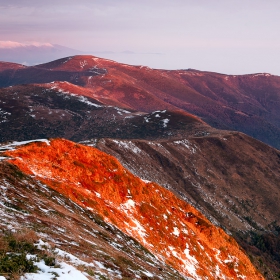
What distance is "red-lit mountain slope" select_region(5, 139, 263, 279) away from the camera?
43.6 meters

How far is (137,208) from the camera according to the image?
168 feet

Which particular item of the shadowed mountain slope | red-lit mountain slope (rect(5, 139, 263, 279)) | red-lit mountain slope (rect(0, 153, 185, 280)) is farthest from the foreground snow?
the shadowed mountain slope

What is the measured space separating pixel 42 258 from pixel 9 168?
23.5 meters

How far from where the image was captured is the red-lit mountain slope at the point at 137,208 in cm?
4356

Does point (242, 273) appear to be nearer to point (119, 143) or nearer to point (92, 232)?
point (92, 232)

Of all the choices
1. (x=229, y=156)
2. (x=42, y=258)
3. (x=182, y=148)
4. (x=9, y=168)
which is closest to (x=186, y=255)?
(x=9, y=168)

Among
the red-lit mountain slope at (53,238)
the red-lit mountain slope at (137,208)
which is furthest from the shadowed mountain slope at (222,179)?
the red-lit mountain slope at (53,238)

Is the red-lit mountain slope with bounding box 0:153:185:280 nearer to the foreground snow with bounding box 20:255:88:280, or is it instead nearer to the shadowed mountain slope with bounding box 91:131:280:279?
the foreground snow with bounding box 20:255:88:280

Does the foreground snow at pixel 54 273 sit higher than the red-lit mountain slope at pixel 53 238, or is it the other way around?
the foreground snow at pixel 54 273

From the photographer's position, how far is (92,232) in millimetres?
31922

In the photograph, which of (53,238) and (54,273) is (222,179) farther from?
(54,273)

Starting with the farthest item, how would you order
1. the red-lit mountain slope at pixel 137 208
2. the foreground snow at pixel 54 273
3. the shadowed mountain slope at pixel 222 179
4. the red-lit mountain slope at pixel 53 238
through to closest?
the shadowed mountain slope at pixel 222 179
the red-lit mountain slope at pixel 137 208
the red-lit mountain slope at pixel 53 238
the foreground snow at pixel 54 273

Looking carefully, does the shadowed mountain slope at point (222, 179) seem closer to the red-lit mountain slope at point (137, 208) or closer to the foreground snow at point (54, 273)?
the red-lit mountain slope at point (137, 208)

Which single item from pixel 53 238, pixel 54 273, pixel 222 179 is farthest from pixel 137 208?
pixel 222 179
